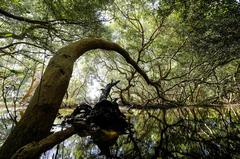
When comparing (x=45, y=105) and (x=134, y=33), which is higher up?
(x=134, y=33)

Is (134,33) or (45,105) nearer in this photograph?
(45,105)

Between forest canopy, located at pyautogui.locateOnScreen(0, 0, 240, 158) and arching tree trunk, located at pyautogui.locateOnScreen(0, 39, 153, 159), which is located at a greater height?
forest canopy, located at pyautogui.locateOnScreen(0, 0, 240, 158)

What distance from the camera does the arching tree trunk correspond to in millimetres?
1930

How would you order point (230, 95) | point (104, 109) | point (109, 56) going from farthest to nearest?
point (109, 56) < point (230, 95) < point (104, 109)

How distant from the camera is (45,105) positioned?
2.30m

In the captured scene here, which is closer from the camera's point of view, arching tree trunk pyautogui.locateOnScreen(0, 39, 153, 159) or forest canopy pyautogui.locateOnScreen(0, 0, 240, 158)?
arching tree trunk pyautogui.locateOnScreen(0, 39, 153, 159)

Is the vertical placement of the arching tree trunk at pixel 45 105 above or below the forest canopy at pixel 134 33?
below

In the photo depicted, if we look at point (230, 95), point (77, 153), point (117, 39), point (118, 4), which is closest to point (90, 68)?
point (117, 39)

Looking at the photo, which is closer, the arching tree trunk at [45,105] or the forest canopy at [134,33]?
the arching tree trunk at [45,105]

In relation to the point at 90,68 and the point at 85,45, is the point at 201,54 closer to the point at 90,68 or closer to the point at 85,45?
the point at 85,45

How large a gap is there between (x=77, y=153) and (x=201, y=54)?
8706mm

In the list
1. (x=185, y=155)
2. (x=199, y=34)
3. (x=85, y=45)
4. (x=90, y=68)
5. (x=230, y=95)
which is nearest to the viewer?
(x=185, y=155)

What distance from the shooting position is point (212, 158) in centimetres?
210

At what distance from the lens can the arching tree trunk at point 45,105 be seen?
1.93 metres
